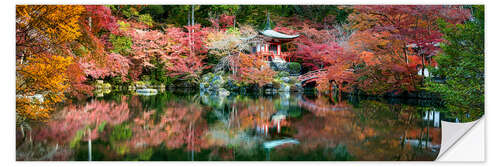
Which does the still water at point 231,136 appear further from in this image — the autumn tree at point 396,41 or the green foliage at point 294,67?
the green foliage at point 294,67

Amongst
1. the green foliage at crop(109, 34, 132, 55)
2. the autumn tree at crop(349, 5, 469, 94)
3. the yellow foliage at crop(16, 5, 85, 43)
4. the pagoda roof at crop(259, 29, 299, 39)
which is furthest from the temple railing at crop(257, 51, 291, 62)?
the yellow foliage at crop(16, 5, 85, 43)

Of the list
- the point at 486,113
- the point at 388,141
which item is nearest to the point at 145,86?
the point at 388,141

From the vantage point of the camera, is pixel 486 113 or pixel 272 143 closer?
Result: pixel 272 143

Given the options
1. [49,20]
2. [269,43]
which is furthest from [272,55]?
[49,20]

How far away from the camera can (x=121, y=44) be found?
25.6 ft

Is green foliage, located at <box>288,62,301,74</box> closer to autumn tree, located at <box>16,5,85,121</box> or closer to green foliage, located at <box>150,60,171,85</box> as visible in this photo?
green foliage, located at <box>150,60,171,85</box>

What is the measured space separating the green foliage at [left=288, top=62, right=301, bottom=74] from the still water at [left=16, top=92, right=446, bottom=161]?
481 centimetres

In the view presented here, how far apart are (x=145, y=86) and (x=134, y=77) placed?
42 cm

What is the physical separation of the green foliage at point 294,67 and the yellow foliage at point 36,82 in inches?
265

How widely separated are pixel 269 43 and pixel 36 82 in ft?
23.3

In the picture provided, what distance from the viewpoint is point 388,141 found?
2.94m

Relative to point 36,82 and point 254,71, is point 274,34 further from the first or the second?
point 36,82

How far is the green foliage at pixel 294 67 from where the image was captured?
9352 millimetres
